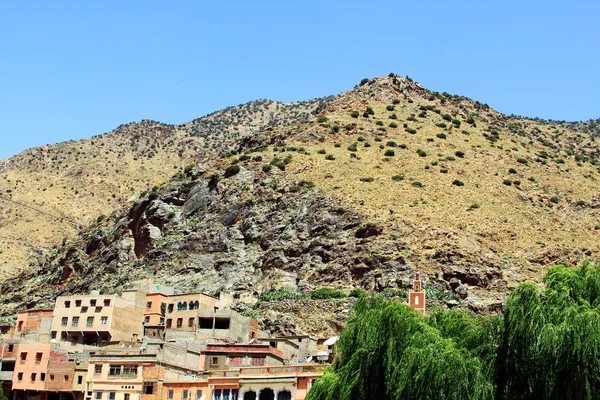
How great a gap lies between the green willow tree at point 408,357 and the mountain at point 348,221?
37940 millimetres

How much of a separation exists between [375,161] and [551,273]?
247ft

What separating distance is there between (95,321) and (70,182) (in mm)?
102300

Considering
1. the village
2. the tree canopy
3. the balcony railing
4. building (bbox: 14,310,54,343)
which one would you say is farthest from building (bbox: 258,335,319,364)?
the tree canopy

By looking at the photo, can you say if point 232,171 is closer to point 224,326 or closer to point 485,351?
point 224,326

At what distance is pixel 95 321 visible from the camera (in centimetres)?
7431

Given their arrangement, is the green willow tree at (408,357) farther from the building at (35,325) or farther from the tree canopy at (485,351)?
the building at (35,325)

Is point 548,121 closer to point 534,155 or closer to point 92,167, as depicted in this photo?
point 534,155

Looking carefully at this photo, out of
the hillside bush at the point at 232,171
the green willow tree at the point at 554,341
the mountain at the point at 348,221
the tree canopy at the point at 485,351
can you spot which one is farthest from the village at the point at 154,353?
the hillside bush at the point at 232,171

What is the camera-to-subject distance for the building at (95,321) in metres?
74.0

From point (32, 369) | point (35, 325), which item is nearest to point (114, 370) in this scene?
point (32, 369)

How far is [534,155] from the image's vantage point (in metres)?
126

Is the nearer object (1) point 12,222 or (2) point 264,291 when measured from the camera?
(2) point 264,291

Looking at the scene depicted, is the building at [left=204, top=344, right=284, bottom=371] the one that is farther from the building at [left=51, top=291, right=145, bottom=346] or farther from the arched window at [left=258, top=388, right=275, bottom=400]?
the building at [left=51, top=291, right=145, bottom=346]

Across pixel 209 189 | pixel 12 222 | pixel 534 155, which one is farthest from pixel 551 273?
pixel 12 222
